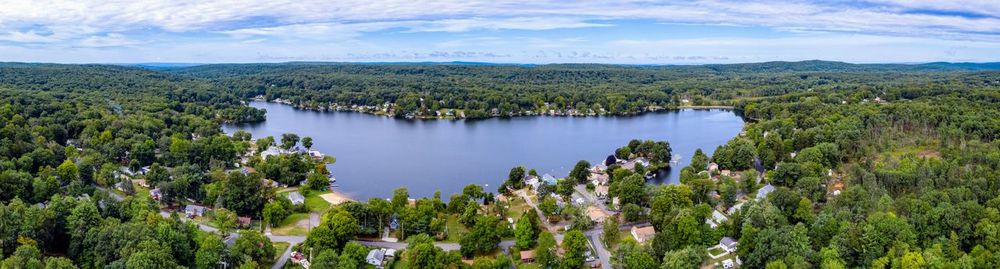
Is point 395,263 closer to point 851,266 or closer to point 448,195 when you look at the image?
point 448,195

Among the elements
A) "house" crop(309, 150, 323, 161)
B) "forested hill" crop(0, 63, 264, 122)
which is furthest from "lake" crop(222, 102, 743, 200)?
"forested hill" crop(0, 63, 264, 122)

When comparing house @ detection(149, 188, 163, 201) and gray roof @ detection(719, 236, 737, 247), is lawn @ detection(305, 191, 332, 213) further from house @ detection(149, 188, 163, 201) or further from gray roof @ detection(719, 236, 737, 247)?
gray roof @ detection(719, 236, 737, 247)

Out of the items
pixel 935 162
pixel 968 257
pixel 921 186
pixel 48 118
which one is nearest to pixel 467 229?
pixel 968 257

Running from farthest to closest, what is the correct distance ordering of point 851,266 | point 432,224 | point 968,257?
point 432,224, point 851,266, point 968,257

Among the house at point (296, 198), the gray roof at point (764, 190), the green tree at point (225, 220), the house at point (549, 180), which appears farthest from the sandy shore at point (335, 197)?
the gray roof at point (764, 190)

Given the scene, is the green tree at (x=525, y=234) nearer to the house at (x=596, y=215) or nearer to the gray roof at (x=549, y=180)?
the house at (x=596, y=215)

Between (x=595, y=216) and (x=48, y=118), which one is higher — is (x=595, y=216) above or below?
below
